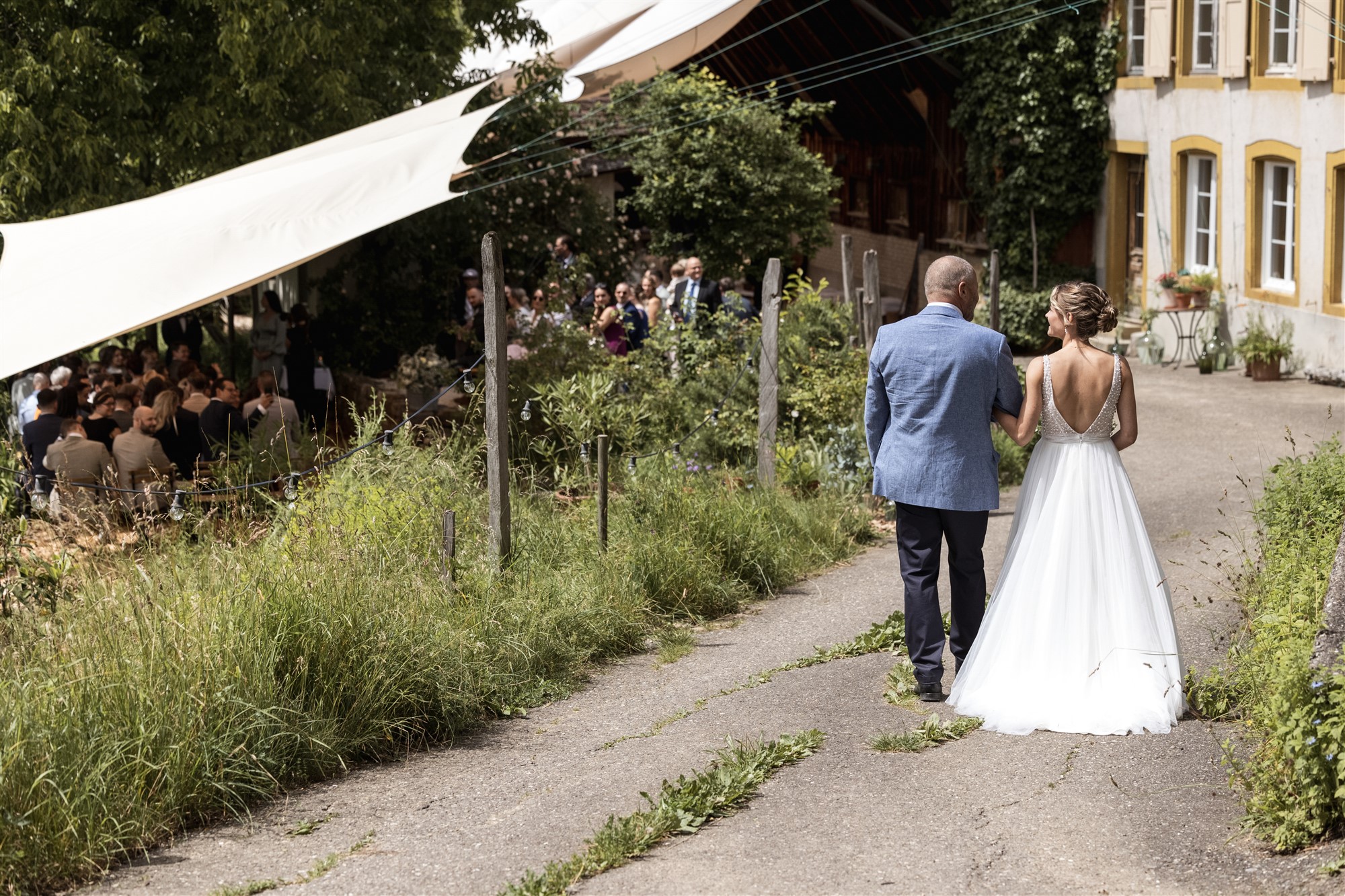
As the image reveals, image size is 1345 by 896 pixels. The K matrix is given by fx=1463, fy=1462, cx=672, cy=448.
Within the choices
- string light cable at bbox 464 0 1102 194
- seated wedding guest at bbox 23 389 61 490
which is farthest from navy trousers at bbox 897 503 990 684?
string light cable at bbox 464 0 1102 194

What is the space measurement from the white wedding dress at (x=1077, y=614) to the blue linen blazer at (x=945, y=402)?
17 cm

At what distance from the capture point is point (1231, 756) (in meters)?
4.02

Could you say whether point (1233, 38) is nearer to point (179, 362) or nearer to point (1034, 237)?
point (1034, 237)

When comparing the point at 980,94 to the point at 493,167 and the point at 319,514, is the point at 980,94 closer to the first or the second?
the point at 493,167

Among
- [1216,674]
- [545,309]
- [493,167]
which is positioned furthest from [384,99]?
[1216,674]

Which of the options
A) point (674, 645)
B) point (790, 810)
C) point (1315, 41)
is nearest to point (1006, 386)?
point (790, 810)

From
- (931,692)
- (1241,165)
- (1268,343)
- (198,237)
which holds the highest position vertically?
(1241,165)

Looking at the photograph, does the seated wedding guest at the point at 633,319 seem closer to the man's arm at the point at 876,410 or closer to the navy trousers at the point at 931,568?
the man's arm at the point at 876,410

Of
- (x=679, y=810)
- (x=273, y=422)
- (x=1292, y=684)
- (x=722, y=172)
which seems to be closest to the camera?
(x=1292, y=684)

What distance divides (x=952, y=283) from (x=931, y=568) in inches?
38.6

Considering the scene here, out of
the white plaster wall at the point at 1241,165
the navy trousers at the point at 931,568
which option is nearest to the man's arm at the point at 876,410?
the navy trousers at the point at 931,568

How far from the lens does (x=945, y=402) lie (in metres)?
4.92

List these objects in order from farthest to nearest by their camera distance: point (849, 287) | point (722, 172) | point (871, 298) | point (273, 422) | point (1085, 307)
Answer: point (722, 172), point (849, 287), point (871, 298), point (273, 422), point (1085, 307)

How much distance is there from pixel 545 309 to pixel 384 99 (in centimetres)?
446
